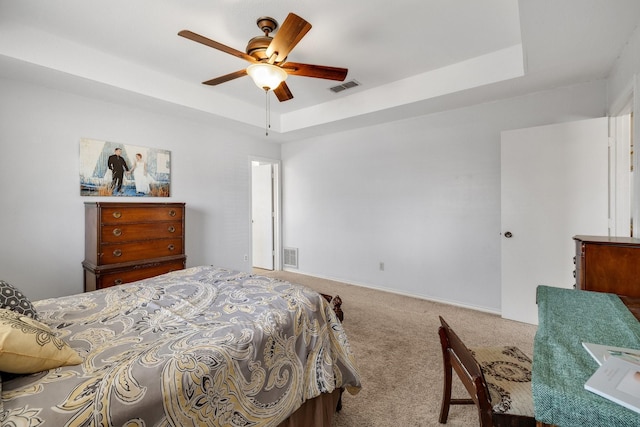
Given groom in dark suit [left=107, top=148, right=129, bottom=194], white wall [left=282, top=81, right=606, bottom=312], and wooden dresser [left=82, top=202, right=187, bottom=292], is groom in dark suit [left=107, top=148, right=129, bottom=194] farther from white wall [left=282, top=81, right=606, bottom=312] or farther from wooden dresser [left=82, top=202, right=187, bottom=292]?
white wall [left=282, top=81, right=606, bottom=312]

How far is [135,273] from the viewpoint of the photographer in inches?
120

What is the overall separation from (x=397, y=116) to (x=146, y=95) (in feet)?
9.92

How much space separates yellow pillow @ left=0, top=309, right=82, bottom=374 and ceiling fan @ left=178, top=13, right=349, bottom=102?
175 cm

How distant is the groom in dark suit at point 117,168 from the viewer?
10.9 ft

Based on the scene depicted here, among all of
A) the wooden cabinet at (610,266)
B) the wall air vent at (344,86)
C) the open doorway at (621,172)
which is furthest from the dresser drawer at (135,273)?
the open doorway at (621,172)

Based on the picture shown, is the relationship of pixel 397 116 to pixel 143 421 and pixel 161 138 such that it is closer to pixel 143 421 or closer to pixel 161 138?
pixel 161 138

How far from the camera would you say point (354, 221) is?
466 centimetres

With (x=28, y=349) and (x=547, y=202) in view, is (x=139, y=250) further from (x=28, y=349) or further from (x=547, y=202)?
(x=547, y=202)

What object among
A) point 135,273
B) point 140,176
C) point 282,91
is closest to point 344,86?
point 282,91

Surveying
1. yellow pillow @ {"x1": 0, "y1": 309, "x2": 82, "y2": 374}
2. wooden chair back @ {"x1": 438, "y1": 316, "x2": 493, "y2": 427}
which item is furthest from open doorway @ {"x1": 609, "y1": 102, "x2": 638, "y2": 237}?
yellow pillow @ {"x1": 0, "y1": 309, "x2": 82, "y2": 374}

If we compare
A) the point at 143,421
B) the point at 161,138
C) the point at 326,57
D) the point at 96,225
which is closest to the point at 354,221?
the point at 326,57

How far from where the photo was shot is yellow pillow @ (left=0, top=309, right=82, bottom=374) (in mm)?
910

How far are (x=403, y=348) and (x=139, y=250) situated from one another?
9.21ft

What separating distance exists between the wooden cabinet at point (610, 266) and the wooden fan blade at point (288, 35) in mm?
2176
